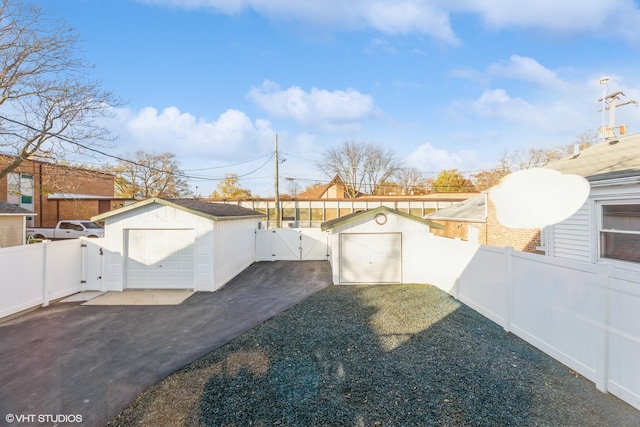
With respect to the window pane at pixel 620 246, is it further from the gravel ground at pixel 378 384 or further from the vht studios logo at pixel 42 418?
the vht studios logo at pixel 42 418

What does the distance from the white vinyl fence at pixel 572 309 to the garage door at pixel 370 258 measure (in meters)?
3.60

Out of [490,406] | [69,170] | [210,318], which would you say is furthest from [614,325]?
[69,170]

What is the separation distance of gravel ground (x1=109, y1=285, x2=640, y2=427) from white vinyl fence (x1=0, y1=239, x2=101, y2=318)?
18.9 ft

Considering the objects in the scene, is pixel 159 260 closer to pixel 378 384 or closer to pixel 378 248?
pixel 378 248

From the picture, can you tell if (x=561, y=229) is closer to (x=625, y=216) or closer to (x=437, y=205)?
(x=625, y=216)

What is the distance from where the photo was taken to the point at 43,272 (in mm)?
A: 7684

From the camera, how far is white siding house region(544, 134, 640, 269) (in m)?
5.99

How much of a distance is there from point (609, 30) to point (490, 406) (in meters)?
14.1

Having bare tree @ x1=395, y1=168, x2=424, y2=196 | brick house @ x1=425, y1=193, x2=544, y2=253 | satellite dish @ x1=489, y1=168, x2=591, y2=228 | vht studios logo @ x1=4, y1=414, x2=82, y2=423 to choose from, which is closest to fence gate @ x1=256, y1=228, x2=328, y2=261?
brick house @ x1=425, y1=193, x2=544, y2=253

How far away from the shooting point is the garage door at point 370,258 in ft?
34.1

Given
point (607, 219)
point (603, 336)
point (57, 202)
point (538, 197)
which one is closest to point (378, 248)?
point (538, 197)

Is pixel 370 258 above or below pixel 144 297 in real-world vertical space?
above

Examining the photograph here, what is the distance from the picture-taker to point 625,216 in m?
6.19

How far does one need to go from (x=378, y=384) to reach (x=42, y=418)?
411cm
